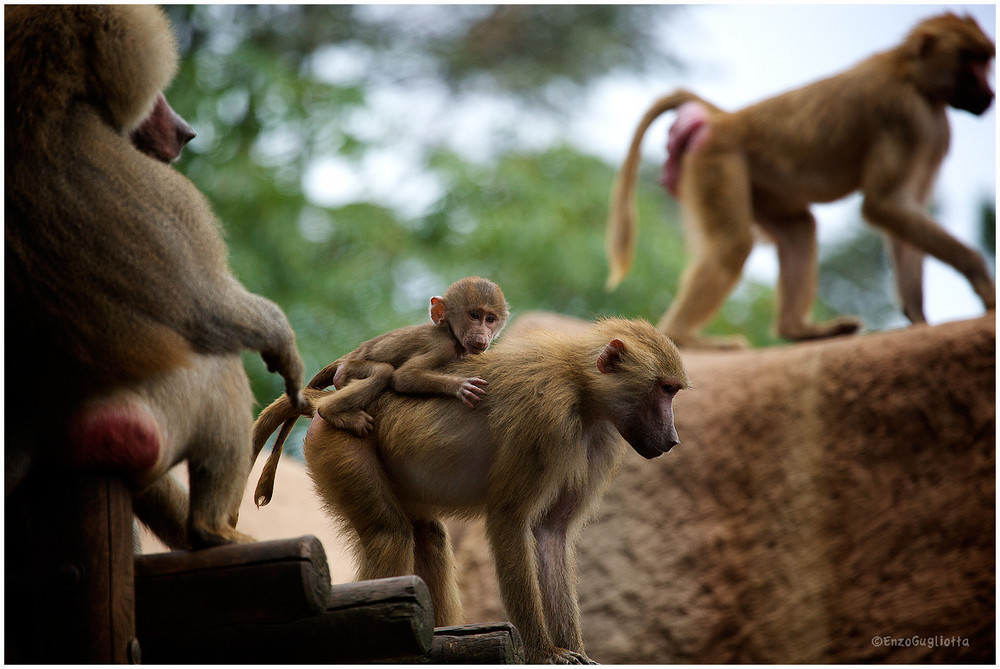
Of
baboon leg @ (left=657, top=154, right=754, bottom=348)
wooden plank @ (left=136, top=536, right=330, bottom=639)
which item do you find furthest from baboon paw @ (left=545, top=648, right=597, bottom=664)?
baboon leg @ (left=657, top=154, right=754, bottom=348)

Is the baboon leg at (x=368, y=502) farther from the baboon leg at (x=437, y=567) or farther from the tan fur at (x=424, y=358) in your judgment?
the baboon leg at (x=437, y=567)

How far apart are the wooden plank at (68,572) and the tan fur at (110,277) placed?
0.08 meters

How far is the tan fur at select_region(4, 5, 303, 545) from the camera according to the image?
195 cm

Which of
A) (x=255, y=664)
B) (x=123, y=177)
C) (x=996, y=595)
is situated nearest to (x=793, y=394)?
(x=996, y=595)

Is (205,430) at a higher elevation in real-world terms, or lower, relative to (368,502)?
higher

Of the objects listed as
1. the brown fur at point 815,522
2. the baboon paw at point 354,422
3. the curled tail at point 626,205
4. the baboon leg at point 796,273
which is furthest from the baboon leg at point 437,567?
the baboon leg at point 796,273

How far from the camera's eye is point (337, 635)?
2.10m

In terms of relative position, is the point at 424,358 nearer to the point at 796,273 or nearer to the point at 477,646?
the point at 477,646

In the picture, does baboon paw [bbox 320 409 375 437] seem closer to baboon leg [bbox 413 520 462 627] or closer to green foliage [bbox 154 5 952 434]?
baboon leg [bbox 413 520 462 627]

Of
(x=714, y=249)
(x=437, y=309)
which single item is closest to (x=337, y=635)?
(x=437, y=309)

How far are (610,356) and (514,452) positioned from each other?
0.33 m

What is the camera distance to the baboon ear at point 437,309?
243 cm

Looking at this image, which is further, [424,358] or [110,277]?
[424,358]

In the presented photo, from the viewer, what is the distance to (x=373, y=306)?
258 inches
